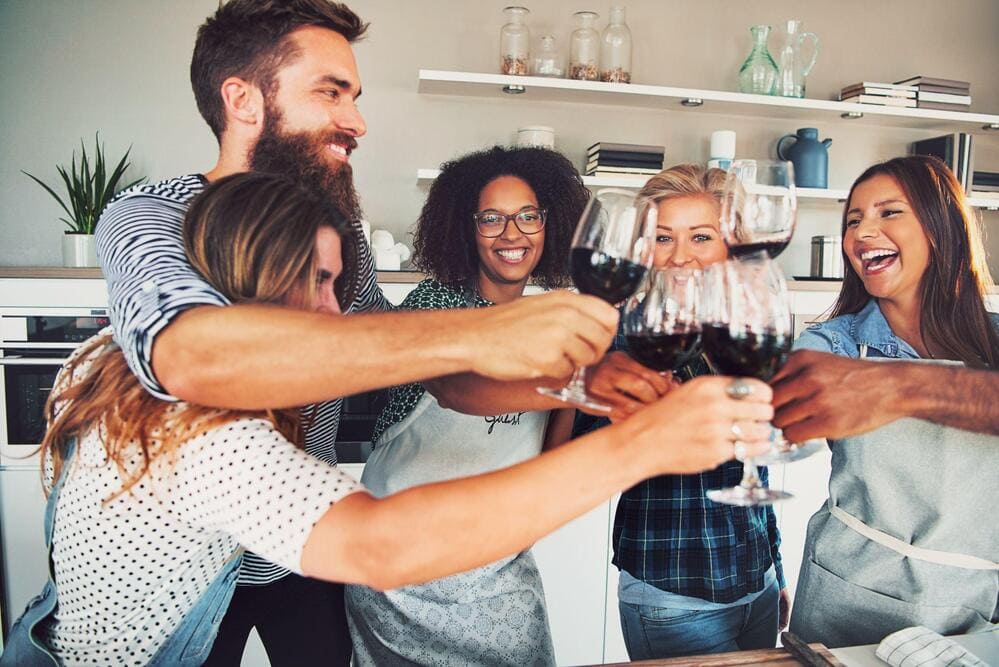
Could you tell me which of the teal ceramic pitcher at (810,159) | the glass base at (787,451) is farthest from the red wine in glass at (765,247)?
the teal ceramic pitcher at (810,159)

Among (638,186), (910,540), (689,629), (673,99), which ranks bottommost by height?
(689,629)

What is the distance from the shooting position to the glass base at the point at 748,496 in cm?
80

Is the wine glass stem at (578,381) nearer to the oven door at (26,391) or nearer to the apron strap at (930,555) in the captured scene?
the apron strap at (930,555)

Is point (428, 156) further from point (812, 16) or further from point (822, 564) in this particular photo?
point (822, 564)

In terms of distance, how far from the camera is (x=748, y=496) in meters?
0.81

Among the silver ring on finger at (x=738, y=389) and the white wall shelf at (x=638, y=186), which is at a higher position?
the white wall shelf at (x=638, y=186)

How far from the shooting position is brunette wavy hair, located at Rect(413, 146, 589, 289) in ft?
6.25

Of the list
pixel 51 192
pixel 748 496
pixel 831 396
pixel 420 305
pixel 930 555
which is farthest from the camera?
pixel 51 192

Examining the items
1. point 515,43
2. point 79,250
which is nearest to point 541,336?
point 79,250

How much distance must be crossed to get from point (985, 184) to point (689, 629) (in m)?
3.07

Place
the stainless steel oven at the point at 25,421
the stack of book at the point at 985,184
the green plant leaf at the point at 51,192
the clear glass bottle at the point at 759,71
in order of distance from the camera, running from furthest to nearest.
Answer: the stack of book at the point at 985,184 → the clear glass bottle at the point at 759,71 → the green plant leaf at the point at 51,192 → the stainless steel oven at the point at 25,421

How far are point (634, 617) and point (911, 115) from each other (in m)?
2.93

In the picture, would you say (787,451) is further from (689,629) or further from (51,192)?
(51,192)

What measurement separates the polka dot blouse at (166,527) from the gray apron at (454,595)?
0.50 metres
